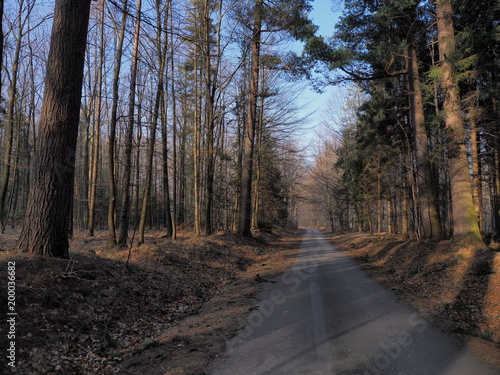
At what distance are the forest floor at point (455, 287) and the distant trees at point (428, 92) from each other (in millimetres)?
1309

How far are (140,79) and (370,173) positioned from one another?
16473mm

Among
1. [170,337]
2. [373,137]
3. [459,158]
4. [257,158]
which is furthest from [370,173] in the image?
[170,337]

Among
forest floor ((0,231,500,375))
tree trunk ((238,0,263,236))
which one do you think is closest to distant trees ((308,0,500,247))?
forest floor ((0,231,500,375))

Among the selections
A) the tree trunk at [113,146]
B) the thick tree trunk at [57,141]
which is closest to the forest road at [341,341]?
the thick tree trunk at [57,141]

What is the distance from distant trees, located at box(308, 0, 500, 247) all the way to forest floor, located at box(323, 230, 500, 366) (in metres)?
1.31

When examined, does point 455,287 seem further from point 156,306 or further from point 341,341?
point 156,306

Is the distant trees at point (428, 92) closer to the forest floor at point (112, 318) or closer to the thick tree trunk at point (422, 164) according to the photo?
the thick tree trunk at point (422, 164)

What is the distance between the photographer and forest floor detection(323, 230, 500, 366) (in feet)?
17.4

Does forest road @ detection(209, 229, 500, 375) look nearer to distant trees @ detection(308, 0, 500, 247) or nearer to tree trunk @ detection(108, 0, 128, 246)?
distant trees @ detection(308, 0, 500, 247)

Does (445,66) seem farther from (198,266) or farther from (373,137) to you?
(198,266)

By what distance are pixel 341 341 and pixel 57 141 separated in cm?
594

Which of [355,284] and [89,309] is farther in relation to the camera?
[355,284]

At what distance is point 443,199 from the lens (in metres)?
17.5

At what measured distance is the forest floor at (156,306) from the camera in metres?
4.05
